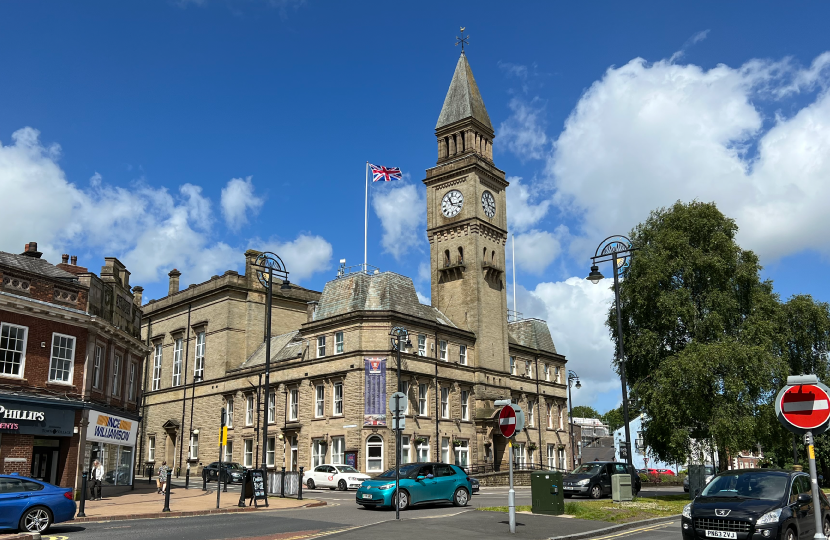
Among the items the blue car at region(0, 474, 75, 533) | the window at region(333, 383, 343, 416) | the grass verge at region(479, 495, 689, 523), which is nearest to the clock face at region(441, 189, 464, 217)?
the window at region(333, 383, 343, 416)

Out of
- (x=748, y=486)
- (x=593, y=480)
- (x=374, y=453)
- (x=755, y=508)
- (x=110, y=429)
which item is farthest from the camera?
(x=374, y=453)

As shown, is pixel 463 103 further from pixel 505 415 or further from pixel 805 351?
pixel 505 415

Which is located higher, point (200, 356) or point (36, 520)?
point (200, 356)

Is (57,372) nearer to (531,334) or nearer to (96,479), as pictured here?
(96,479)

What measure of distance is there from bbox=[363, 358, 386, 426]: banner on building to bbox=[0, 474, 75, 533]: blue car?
28801 mm

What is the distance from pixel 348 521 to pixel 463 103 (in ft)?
150

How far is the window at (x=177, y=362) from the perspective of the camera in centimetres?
6203

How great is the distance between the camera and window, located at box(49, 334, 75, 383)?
2730 centimetres

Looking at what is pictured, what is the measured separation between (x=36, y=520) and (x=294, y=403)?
A: 3445 cm

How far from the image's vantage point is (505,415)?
53.6 feet

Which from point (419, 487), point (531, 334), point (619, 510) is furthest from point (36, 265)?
point (531, 334)

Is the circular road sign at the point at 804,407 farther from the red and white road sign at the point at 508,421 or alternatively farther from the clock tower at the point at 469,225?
the clock tower at the point at 469,225

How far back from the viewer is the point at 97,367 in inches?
1192

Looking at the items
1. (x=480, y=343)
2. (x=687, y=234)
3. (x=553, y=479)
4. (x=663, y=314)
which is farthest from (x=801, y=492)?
(x=480, y=343)
